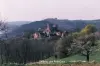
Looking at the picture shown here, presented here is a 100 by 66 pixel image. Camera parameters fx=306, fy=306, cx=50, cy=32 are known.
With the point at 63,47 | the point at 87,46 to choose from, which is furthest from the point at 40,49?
the point at 87,46

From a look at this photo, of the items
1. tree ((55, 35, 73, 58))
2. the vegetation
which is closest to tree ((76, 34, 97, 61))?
the vegetation

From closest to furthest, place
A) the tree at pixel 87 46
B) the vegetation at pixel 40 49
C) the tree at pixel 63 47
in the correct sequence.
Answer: the tree at pixel 87 46 → the vegetation at pixel 40 49 → the tree at pixel 63 47

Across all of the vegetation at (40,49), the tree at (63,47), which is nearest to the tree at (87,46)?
the vegetation at (40,49)

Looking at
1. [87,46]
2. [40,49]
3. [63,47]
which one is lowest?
[40,49]

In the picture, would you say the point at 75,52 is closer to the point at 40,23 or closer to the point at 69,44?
the point at 69,44

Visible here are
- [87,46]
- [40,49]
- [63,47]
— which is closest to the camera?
[87,46]

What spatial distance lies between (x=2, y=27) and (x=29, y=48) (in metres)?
47.1

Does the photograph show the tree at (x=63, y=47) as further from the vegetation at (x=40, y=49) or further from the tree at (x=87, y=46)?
the tree at (x=87, y=46)

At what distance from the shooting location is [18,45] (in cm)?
6347

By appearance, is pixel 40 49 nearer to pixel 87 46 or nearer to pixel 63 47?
pixel 63 47

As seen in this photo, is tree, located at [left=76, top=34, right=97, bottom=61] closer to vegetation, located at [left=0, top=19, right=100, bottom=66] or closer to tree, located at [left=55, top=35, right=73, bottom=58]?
vegetation, located at [left=0, top=19, right=100, bottom=66]

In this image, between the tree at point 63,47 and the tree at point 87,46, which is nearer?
the tree at point 87,46

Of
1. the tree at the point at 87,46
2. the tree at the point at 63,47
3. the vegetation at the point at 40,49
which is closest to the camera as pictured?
the tree at the point at 87,46

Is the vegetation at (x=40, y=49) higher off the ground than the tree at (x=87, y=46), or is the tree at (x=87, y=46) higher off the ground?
the tree at (x=87, y=46)
